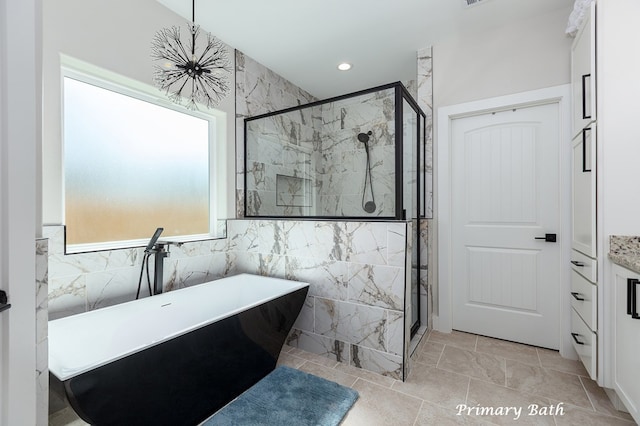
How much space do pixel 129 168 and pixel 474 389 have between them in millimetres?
2941

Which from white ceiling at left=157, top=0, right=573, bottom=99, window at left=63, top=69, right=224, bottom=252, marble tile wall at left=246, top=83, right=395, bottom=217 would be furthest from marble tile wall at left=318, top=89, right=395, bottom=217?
window at left=63, top=69, right=224, bottom=252

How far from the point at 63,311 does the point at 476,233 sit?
324cm

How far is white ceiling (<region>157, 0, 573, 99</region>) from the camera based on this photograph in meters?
2.32

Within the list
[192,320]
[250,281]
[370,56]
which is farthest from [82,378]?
[370,56]

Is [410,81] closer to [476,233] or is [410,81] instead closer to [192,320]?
[476,233]

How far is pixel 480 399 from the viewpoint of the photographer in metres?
1.81

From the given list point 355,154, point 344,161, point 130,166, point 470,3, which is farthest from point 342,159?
point 130,166

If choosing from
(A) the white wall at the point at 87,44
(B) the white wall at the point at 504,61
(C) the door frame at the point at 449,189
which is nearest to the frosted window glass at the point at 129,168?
(A) the white wall at the point at 87,44

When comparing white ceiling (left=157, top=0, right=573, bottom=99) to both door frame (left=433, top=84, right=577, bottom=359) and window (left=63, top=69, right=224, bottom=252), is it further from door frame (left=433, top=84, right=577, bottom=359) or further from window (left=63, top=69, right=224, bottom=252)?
window (left=63, top=69, right=224, bottom=252)

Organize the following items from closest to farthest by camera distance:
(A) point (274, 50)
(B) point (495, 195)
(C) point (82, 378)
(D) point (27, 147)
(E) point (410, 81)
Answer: (D) point (27, 147) → (C) point (82, 378) → (B) point (495, 195) → (A) point (274, 50) → (E) point (410, 81)

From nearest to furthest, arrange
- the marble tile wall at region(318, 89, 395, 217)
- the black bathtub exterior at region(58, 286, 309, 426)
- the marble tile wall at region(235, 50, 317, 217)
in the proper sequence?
the black bathtub exterior at region(58, 286, 309, 426)
the marble tile wall at region(318, 89, 395, 217)
the marble tile wall at region(235, 50, 317, 217)

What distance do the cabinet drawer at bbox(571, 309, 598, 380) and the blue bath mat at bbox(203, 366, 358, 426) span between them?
1.45 meters

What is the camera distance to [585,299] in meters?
1.91

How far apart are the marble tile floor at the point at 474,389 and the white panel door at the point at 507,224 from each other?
0.93 feet
